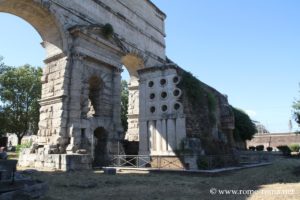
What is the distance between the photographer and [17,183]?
5285mm

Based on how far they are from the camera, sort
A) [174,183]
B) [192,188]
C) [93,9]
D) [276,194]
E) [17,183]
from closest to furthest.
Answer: [17,183]
[276,194]
[192,188]
[174,183]
[93,9]

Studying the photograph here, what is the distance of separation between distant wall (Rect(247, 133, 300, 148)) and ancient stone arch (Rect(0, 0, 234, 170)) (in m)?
37.0

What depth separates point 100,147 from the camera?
15.1 m

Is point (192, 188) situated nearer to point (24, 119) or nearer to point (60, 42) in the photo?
point (60, 42)

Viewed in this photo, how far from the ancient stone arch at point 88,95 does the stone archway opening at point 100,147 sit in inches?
6.4

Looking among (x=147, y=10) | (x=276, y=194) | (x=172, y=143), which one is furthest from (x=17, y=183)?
(x=147, y=10)

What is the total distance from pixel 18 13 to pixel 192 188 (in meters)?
11.4

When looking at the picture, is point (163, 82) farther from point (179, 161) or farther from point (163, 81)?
point (179, 161)

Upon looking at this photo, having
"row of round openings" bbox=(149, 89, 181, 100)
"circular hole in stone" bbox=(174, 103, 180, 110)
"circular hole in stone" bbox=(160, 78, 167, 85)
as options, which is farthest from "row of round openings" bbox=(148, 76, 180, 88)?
"circular hole in stone" bbox=(174, 103, 180, 110)

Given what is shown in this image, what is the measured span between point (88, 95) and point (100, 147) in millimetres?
2811

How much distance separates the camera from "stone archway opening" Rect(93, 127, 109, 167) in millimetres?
14578

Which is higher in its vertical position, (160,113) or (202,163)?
(160,113)

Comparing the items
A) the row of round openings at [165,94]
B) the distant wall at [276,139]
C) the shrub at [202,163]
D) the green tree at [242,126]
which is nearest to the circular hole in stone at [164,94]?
the row of round openings at [165,94]

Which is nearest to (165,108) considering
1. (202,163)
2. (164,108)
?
(164,108)
